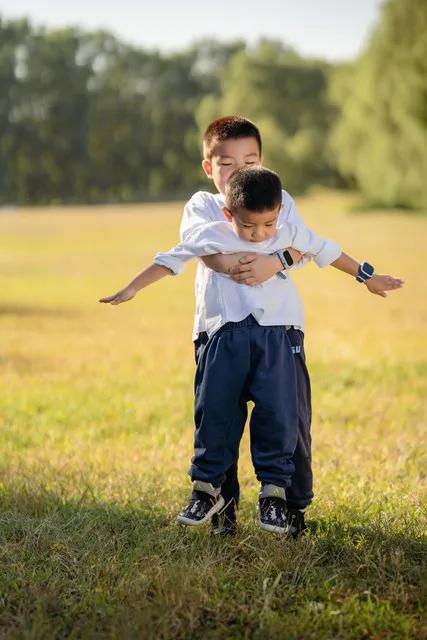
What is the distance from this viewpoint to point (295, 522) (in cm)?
406

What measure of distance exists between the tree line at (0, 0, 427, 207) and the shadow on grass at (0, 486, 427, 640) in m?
45.2

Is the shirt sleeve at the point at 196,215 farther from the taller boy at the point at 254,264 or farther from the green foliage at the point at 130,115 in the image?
the green foliage at the point at 130,115

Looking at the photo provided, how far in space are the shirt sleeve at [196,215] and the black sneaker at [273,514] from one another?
3.46 feet

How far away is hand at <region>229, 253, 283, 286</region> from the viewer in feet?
12.4

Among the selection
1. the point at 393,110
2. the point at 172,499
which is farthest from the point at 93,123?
the point at 172,499

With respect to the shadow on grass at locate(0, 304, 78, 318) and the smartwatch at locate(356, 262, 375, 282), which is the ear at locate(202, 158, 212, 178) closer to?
the smartwatch at locate(356, 262, 375, 282)

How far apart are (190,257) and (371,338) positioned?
7.93m

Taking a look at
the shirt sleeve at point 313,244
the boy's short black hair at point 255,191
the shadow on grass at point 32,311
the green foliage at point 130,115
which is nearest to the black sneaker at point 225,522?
the shirt sleeve at point 313,244

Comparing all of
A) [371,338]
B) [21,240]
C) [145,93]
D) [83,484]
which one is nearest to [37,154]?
[145,93]

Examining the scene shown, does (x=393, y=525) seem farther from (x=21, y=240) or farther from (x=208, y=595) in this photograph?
(x=21, y=240)

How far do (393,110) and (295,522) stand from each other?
38.1m

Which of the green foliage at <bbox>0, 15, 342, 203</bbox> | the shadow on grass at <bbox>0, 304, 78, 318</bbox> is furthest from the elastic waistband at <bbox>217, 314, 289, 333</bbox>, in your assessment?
the green foliage at <bbox>0, 15, 342, 203</bbox>

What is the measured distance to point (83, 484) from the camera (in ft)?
16.5

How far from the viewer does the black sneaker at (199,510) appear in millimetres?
3818
